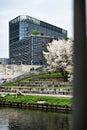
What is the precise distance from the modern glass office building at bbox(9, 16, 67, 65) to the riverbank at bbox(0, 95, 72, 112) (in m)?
71.9

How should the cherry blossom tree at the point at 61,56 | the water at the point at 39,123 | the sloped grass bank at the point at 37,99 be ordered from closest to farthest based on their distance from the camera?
1. the water at the point at 39,123
2. the sloped grass bank at the point at 37,99
3. the cherry blossom tree at the point at 61,56

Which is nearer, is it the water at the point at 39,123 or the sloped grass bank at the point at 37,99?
the water at the point at 39,123

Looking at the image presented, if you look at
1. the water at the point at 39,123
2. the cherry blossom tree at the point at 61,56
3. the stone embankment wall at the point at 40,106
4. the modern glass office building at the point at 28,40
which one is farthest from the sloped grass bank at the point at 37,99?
the modern glass office building at the point at 28,40

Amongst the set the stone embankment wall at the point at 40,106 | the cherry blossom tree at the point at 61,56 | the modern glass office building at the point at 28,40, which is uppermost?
the modern glass office building at the point at 28,40

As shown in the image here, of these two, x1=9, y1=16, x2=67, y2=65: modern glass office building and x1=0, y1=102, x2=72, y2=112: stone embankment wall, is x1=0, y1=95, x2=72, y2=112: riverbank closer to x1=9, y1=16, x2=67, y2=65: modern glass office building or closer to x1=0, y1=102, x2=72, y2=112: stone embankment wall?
x1=0, y1=102, x2=72, y2=112: stone embankment wall

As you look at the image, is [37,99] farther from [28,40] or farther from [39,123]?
[28,40]

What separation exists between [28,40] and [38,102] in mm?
83955

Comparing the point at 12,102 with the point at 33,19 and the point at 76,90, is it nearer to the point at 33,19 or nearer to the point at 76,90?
the point at 76,90

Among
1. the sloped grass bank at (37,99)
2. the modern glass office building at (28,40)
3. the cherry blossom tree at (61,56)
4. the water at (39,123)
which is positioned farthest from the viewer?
the modern glass office building at (28,40)

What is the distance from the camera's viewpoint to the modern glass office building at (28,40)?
425 feet

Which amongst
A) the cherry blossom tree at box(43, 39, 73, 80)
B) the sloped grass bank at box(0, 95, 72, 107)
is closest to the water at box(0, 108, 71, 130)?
the sloped grass bank at box(0, 95, 72, 107)

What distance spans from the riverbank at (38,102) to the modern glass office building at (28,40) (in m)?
71.9

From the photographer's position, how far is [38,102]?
50.8 m

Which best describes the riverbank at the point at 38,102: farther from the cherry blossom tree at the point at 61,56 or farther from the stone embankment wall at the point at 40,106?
the cherry blossom tree at the point at 61,56
